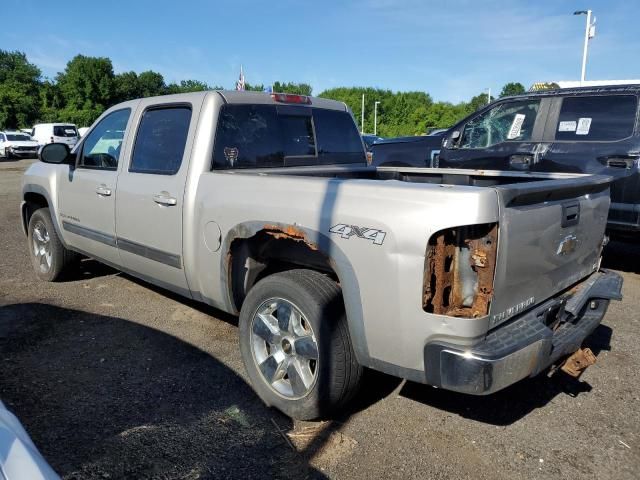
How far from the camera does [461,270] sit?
2.39 meters

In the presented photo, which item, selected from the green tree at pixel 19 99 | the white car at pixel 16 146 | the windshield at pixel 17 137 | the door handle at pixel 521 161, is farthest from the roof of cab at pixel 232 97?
the green tree at pixel 19 99

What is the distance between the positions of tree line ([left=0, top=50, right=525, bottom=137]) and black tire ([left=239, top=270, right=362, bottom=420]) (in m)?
40.3

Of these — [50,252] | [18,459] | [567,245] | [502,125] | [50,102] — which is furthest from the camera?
[50,102]

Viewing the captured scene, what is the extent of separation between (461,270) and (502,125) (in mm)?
4715

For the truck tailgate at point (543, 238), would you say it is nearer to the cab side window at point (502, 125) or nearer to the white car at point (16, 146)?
the cab side window at point (502, 125)

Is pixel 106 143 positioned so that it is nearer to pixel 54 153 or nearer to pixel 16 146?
pixel 54 153

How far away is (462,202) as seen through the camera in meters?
2.23

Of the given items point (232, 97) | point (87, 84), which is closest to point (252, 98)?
point (232, 97)

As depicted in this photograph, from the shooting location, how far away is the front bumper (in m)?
2.29

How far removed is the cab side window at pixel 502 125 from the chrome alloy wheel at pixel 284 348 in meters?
4.46

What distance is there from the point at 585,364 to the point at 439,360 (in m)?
1.12

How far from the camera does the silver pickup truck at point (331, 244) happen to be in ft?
7.71

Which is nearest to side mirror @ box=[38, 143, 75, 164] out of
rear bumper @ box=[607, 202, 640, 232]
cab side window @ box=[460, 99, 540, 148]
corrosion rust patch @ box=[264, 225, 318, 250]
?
corrosion rust patch @ box=[264, 225, 318, 250]

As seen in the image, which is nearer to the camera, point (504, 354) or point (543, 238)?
point (504, 354)
